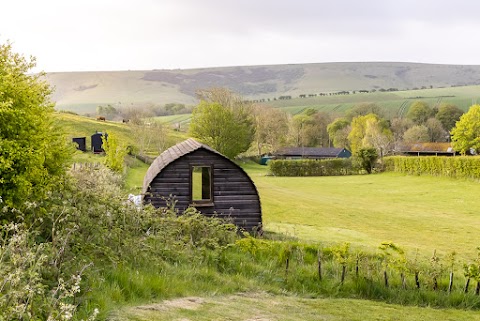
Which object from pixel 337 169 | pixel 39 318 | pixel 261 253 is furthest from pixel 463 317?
pixel 337 169

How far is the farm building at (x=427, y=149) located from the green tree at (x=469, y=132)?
11138 millimetres

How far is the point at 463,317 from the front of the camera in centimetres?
828

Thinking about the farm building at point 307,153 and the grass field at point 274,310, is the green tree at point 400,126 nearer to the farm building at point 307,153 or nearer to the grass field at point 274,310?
the farm building at point 307,153

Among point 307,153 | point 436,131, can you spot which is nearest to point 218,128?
point 307,153

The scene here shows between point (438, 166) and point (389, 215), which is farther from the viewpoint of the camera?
point (438, 166)

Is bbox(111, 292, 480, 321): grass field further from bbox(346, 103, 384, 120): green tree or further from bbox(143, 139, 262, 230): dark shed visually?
bbox(346, 103, 384, 120): green tree

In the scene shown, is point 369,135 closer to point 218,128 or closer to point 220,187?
point 218,128

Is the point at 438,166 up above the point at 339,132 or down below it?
below

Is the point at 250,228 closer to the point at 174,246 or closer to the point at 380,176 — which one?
the point at 174,246

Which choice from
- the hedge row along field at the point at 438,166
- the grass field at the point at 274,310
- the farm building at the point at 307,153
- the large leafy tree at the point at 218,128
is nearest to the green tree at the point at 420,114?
the farm building at the point at 307,153

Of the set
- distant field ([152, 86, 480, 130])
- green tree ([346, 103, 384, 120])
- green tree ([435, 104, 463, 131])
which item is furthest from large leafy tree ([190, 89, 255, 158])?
distant field ([152, 86, 480, 130])

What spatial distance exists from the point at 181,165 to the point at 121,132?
6765 centimetres

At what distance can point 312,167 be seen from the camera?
2813 inches

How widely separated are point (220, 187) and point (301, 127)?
95.7 meters
